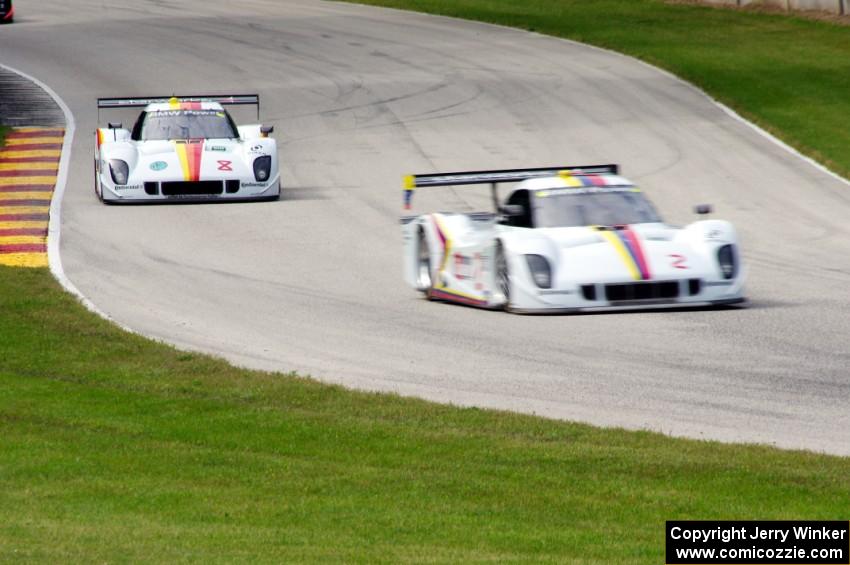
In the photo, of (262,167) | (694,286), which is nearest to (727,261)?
(694,286)

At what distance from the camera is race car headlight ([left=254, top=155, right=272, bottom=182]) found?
22.8 meters

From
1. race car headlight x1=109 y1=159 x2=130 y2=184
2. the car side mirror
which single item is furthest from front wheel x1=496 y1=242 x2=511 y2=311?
race car headlight x1=109 y1=159 x2=130 y2=184

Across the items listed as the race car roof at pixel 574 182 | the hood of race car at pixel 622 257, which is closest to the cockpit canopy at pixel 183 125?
the race car roof at pixel 574 182

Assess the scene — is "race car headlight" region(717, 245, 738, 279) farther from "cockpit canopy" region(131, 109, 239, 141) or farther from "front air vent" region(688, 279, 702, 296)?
"cockpit canopy" region(131, 109, 239, 141)

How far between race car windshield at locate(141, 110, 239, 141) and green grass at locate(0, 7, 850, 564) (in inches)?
454

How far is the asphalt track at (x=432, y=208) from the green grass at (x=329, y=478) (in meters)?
0.79

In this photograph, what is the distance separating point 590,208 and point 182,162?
8.63m

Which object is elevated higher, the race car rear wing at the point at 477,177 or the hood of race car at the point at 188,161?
the race car rear wing at the point at 477,177

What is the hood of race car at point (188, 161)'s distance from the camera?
2245 centimetres

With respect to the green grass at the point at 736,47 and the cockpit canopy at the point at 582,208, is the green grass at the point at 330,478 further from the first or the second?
the green grass at the point at 736,47

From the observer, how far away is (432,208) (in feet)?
75.3

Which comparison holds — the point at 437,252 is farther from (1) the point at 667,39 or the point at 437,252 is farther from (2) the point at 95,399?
(1) the point at 667,39

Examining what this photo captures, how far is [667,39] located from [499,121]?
1185cm

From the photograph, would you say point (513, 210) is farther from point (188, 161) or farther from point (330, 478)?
point (188, 161)
